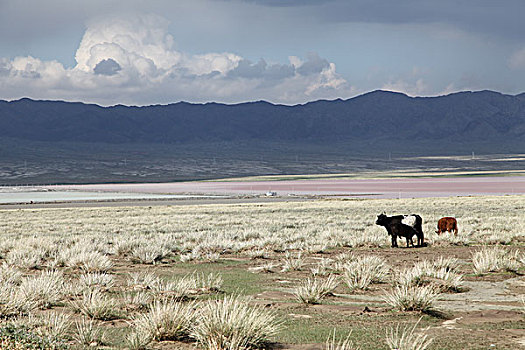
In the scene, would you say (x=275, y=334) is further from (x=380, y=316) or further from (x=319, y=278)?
(x=319, y=278)

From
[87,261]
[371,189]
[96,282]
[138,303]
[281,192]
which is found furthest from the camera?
[371,189]

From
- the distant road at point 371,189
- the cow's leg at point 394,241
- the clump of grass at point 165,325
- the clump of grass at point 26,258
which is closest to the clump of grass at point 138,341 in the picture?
the clump of grass at point 165,325

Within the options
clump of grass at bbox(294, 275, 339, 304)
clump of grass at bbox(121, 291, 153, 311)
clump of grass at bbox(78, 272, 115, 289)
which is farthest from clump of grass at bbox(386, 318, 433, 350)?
clump of grass at bbox(78, 272, 115, 289)

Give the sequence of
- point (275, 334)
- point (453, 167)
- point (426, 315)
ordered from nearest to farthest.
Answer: point (275, 334)
point (426, 315)
point (453, 167)

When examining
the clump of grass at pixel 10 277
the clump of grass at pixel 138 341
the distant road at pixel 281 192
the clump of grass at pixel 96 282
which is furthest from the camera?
the distant road at pixel 281 192

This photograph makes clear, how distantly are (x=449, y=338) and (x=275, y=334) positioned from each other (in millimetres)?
2093

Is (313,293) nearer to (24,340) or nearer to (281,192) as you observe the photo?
(24,340)

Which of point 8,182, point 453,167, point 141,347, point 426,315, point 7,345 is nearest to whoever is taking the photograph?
point 7,345

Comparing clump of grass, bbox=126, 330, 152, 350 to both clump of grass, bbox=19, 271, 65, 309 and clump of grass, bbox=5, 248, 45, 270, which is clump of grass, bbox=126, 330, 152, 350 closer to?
clump of grass, bbox=19, 271, 65, 309

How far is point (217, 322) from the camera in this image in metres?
7.27

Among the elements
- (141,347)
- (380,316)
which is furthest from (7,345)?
(380,316)

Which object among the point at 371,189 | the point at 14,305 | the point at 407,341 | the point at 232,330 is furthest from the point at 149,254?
the point at 371,189

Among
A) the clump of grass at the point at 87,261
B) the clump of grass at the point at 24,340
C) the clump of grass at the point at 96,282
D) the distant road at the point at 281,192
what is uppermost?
the clump of grass at the point at 24,340

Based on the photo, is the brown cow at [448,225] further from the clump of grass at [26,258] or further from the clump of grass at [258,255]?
the clump of grass at [26,258]
